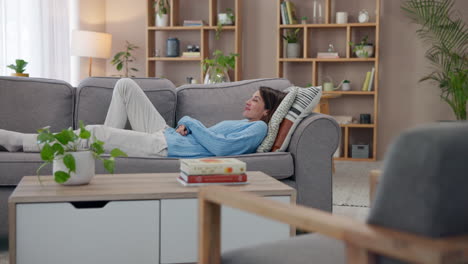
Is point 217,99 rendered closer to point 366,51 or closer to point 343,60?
point 343,60

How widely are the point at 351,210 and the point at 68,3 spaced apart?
4.19 metres

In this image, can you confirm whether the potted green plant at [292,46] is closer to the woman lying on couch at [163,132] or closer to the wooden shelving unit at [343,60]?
Result: the wooden shelving unit at [343,60]

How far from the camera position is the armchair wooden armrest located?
34.6 inches

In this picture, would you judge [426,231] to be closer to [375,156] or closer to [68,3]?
[375,156]

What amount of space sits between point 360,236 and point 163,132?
2522 millimetres

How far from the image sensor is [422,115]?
20.6 ft

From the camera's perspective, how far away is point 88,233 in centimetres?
210

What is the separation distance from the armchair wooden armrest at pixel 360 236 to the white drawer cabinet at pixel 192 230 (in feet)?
2.77

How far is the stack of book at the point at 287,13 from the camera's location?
6.23 metres

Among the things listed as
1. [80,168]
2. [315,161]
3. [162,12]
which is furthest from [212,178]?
[162,12]

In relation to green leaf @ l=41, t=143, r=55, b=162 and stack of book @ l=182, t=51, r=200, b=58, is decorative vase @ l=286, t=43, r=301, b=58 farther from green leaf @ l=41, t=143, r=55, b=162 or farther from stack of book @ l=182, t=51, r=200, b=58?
green leaf @ l=41, t=143, r=55, b=162

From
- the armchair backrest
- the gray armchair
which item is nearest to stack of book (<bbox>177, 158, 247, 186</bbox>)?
the gray armchair

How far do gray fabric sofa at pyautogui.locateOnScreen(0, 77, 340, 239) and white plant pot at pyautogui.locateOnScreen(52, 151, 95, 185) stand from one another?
0.69 meters

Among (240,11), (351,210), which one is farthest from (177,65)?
(351,210)
